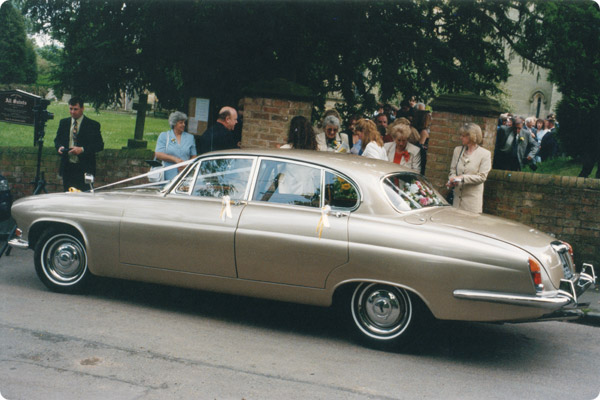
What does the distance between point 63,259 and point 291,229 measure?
8.67ft

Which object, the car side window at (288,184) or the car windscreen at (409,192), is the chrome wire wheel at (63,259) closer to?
the car side window at (288,184)

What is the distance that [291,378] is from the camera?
4.99m

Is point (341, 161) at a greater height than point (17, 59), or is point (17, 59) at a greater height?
point (17, 59)

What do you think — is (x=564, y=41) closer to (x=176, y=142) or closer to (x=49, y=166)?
(x=176, y=142)

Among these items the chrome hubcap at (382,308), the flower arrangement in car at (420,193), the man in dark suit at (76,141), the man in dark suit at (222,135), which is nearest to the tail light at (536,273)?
the chrome hubcap at (382,308)

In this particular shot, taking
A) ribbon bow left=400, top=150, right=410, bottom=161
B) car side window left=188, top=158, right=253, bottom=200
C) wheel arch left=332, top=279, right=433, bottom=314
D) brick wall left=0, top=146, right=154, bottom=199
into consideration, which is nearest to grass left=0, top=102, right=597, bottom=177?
brick wall left=0, top=146, right=154, bottom=199

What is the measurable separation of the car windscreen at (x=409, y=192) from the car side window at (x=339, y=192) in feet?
0.97

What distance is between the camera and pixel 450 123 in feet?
31.9

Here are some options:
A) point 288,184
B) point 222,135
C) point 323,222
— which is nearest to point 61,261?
point 288,184

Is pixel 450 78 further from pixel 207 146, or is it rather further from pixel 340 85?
pixel 207 146

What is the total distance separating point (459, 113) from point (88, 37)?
21.7 ft

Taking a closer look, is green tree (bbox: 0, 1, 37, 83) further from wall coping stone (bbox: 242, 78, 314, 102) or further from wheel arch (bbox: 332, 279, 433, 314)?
wheel arch (bbox: 332, 279, 433, 314)

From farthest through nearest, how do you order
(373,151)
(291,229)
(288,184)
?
1. (373,151)
2. (288,184)
3. (291,229)

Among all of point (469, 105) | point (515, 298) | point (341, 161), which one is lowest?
point (515, 298)
